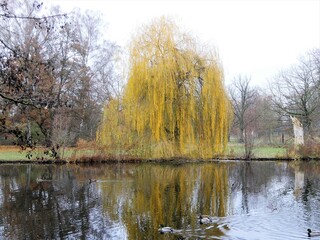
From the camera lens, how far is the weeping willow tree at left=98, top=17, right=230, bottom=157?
82.0 ft

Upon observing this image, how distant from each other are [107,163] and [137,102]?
5.26 m

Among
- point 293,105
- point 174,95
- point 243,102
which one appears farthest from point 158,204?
point 243,102

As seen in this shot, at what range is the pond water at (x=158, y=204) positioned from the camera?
31.6ft

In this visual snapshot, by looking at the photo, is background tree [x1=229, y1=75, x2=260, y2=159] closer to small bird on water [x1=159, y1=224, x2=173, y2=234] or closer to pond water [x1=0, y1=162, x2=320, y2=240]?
pond water [x1=0, y1=162, x2=320, y2=240]

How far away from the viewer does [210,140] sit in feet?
82.7

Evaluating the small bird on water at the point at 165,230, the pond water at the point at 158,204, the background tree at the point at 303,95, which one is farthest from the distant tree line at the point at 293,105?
the small bird on water at the point at 165,230

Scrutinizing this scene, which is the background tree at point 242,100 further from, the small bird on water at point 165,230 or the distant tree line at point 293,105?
the small bird on water at point 165,230

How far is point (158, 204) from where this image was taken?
1316 centimetres

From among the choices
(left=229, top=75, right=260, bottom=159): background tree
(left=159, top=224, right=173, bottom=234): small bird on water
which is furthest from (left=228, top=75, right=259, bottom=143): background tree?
(left=159, top=224, right=173, bottom=234): small bird on water

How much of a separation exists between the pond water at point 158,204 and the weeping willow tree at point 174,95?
9.44ft

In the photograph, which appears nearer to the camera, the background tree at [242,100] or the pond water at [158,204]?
the pond water at [158,204]

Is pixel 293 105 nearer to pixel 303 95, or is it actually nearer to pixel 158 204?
pixel 303 95

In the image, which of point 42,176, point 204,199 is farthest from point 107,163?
point 204,199

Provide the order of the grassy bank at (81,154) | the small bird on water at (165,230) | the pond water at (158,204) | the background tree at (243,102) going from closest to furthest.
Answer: the small bird on water at (165,230) → the pond water at (158,204) → the grassy bank at (81,154) → the background tree at (243,102)
